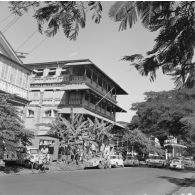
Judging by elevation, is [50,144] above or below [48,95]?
below

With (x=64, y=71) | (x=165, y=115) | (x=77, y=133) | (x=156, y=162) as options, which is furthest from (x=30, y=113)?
(x=156, y=162)

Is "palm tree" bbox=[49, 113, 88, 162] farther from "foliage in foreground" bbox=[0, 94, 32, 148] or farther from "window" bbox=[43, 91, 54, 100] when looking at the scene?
"foliage in foreground" bbox=[0, 94, 32, 148]

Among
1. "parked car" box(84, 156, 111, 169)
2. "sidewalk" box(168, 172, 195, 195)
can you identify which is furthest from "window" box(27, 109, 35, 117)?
"sidewalk" box(168, 172, 195, 195)

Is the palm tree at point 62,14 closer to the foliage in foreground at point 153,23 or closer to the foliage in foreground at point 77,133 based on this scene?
the foliage in foreground at point 153,23

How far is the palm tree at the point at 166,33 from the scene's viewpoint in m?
1.86

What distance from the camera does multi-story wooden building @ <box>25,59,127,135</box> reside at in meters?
35.3

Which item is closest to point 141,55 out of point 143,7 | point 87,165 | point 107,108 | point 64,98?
point 143,7

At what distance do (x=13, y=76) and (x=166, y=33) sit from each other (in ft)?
80.4

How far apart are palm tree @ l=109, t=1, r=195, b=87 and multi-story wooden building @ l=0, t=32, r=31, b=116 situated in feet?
73.2

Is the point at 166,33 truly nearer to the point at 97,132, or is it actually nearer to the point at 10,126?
the point at 10,126

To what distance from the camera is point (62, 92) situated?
36.7m

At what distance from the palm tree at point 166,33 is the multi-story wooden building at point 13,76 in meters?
22.3

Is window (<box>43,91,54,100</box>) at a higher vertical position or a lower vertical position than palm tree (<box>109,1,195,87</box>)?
higher

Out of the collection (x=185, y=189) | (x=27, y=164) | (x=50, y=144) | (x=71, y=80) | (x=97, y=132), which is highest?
(x=71, y=80)
